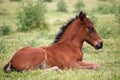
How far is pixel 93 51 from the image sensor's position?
49.5 ft

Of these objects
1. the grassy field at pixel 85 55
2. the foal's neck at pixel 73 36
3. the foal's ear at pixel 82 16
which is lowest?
the grassy field at pixel 85 55

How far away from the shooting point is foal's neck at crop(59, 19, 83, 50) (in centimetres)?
1132

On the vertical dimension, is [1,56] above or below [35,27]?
above

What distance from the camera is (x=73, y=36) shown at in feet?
37.4

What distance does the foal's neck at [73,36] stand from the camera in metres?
11.3

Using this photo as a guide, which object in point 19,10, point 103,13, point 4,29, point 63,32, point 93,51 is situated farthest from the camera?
point 103,13

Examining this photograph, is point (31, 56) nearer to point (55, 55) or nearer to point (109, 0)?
point (55, 55)

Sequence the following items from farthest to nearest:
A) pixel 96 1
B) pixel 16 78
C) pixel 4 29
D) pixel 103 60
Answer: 1. pixel 96 1
2. pixel 4 29
3. pixel 103 60
4. pixel 16 78

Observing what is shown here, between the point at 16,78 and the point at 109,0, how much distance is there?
107ft

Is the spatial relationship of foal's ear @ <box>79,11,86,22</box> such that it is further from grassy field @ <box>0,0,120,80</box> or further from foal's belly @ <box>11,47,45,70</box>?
foal's belly @ <box>11,47,45,70</box>

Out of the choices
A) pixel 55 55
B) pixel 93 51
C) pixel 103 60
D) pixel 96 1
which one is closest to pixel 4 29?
pixel 93 51

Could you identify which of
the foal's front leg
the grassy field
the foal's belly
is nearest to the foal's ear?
the grassy field

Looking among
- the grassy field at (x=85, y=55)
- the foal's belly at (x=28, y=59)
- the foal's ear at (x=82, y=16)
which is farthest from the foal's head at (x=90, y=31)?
the foal's belly at (x=28, y=59)

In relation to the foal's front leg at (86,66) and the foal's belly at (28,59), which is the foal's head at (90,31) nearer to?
the foal's front leg at (86,66)
